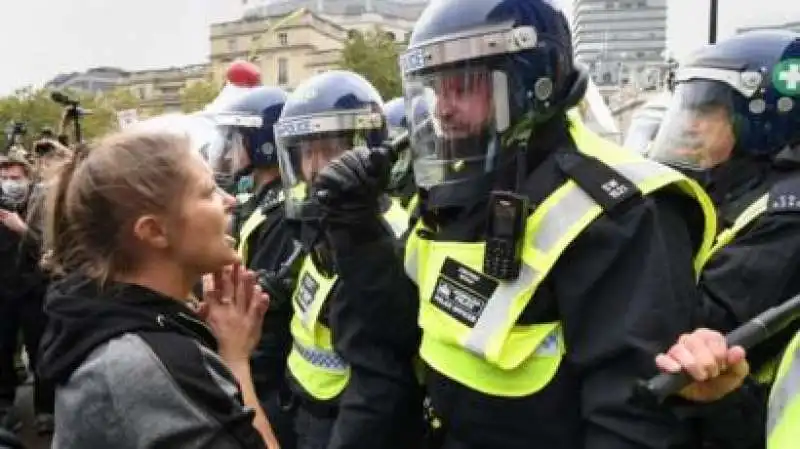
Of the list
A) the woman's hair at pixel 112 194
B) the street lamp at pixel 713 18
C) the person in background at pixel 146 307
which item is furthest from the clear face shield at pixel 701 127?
the street lamp at pixel 713 18

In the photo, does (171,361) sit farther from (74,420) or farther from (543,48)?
(543,48)

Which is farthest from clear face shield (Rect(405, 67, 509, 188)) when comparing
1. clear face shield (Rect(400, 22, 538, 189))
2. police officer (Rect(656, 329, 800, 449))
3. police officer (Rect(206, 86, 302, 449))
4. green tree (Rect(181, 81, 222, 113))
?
green tree (Rect(181, 81, 222, 113))

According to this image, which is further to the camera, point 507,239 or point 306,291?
point 306,291

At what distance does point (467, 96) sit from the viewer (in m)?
2.33

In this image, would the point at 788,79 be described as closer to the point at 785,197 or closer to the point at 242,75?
the point at 785,197

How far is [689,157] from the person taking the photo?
3.09 meters

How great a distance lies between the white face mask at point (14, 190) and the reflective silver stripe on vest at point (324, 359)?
16.0 ft

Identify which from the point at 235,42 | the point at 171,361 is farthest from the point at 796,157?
the point at 235,42

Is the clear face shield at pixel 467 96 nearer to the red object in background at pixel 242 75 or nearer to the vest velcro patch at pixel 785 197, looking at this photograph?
the vest velcro patch at pixel 785 197

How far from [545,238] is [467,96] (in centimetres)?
47

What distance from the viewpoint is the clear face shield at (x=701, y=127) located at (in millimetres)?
3018

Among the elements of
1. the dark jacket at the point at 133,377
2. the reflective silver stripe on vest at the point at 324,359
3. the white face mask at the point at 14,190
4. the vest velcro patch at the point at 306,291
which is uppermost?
the dark jacket at the point at 133,377

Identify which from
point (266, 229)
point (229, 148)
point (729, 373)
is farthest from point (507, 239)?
point (229, 148)

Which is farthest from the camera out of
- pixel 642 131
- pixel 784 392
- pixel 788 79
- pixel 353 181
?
pixel 642 131
